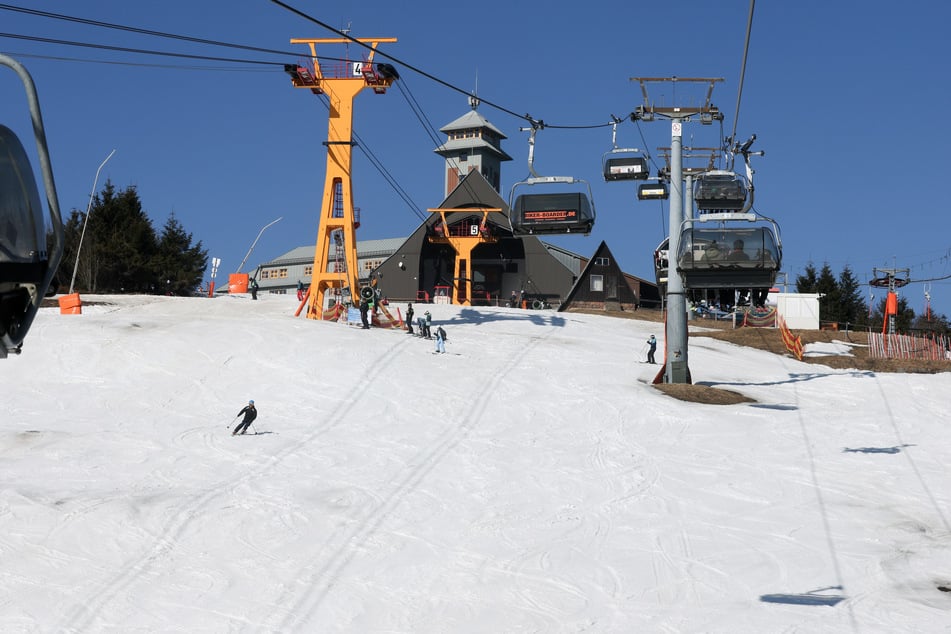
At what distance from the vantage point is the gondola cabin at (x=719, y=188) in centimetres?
→ 3481

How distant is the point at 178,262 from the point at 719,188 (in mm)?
39376

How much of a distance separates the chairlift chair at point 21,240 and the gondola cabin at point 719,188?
30647mm

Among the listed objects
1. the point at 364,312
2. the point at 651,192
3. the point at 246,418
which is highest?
the point at 651,192

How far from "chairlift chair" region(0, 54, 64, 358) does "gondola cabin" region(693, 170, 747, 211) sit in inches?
1207

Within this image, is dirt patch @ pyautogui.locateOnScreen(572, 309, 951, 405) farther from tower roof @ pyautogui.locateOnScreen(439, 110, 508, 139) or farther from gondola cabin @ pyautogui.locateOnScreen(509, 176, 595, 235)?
tower roof @ pyautogui.locateOnScreen(439, 110, 508, 139)

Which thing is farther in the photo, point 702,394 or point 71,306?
point 71,306

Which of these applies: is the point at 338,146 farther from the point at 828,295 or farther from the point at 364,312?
the point at 828,295

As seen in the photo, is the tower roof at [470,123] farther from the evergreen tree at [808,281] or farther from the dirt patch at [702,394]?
the dirt patch at [702,394]

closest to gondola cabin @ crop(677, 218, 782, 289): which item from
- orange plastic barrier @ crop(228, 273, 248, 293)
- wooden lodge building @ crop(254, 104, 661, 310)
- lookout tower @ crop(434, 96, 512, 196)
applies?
wooden lodge building @ crop(254, 104, 661, 310)

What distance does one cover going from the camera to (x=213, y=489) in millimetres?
18250

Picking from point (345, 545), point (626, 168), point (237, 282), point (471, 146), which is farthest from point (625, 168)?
point (471, 146)

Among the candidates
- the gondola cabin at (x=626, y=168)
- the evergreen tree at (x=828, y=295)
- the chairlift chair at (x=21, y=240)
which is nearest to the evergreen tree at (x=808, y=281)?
the evergreen tree at (x=828, y=295)

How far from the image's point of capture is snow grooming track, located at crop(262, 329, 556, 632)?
12984 millimetres

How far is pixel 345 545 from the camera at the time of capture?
15.7m
